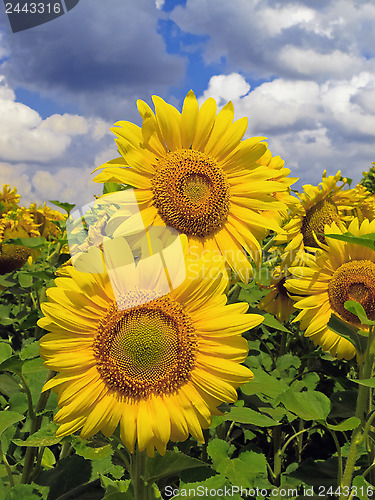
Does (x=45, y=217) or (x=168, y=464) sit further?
(x=45, y=217)

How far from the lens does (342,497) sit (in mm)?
1988

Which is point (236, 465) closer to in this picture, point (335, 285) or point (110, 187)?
point (335, 285)

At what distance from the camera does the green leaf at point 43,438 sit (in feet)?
5.24

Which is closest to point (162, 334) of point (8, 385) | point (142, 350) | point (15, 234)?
point (142, 350)

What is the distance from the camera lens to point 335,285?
2.69 metres

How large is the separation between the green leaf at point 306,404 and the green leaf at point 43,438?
886mm

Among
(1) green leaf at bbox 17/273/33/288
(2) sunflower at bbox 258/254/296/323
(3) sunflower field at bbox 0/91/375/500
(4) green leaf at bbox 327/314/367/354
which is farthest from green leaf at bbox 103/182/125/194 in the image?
(2) sunflower at bbox 258/254/296/323

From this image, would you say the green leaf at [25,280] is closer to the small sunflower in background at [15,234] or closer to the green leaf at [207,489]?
the small sunflower in background at [15,234]

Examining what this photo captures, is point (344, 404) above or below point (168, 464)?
below

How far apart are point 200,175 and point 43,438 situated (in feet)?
3.57

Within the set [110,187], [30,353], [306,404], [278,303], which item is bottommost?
[306,404]

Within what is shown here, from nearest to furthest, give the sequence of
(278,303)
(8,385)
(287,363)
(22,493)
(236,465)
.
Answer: (22,493), (236,465), (8,385), (287,363), (278,303)

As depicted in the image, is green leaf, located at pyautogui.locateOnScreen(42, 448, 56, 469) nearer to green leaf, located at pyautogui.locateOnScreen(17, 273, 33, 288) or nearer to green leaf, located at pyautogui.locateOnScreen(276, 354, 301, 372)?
green leaf, located at pyautogui.locateOnScreen(17, 273, 33, 288)

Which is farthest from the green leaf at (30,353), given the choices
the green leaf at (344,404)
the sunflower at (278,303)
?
the sunflower at (278,303)
